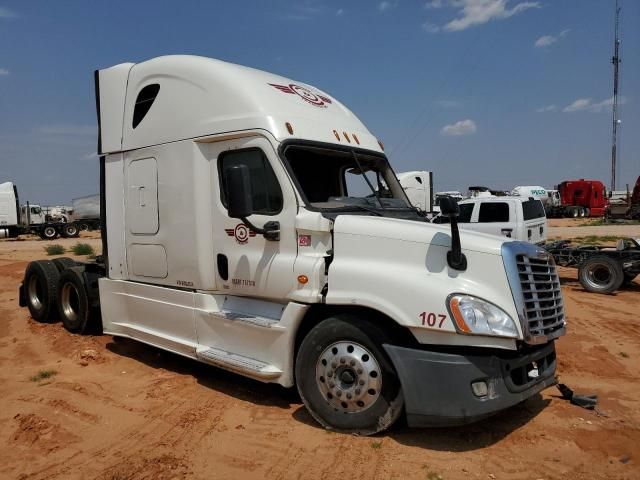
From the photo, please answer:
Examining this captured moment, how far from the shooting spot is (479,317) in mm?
3998

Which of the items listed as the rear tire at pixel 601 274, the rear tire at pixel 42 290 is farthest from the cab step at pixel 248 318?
the rear tire at pixel 601 274

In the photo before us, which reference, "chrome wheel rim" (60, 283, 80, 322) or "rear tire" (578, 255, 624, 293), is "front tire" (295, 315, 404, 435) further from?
"rear tire" (578, 255, 624, 293)

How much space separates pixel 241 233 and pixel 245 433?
184 cm

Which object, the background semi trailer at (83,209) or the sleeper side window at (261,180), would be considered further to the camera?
the background semi trailer at (83,209)

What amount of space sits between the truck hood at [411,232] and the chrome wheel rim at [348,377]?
36.8 inches

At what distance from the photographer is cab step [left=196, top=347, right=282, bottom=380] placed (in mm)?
4984

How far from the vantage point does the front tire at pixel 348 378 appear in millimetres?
4320

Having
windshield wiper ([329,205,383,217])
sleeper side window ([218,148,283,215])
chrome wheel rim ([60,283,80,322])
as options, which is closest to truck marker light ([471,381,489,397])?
windshield wiper ([329,205,383,217])

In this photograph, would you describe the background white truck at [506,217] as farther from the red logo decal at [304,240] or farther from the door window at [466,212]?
the red logo decal at [304,240]

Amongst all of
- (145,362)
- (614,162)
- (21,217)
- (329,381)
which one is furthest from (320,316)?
(614,162)

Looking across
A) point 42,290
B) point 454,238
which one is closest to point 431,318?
point 454,238

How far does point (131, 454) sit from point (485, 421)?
2.98m

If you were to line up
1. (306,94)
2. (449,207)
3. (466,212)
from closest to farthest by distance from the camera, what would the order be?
1. (449,207)
2. (306,94)
3. (466,212)

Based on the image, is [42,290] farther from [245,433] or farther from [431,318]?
[431,318]
